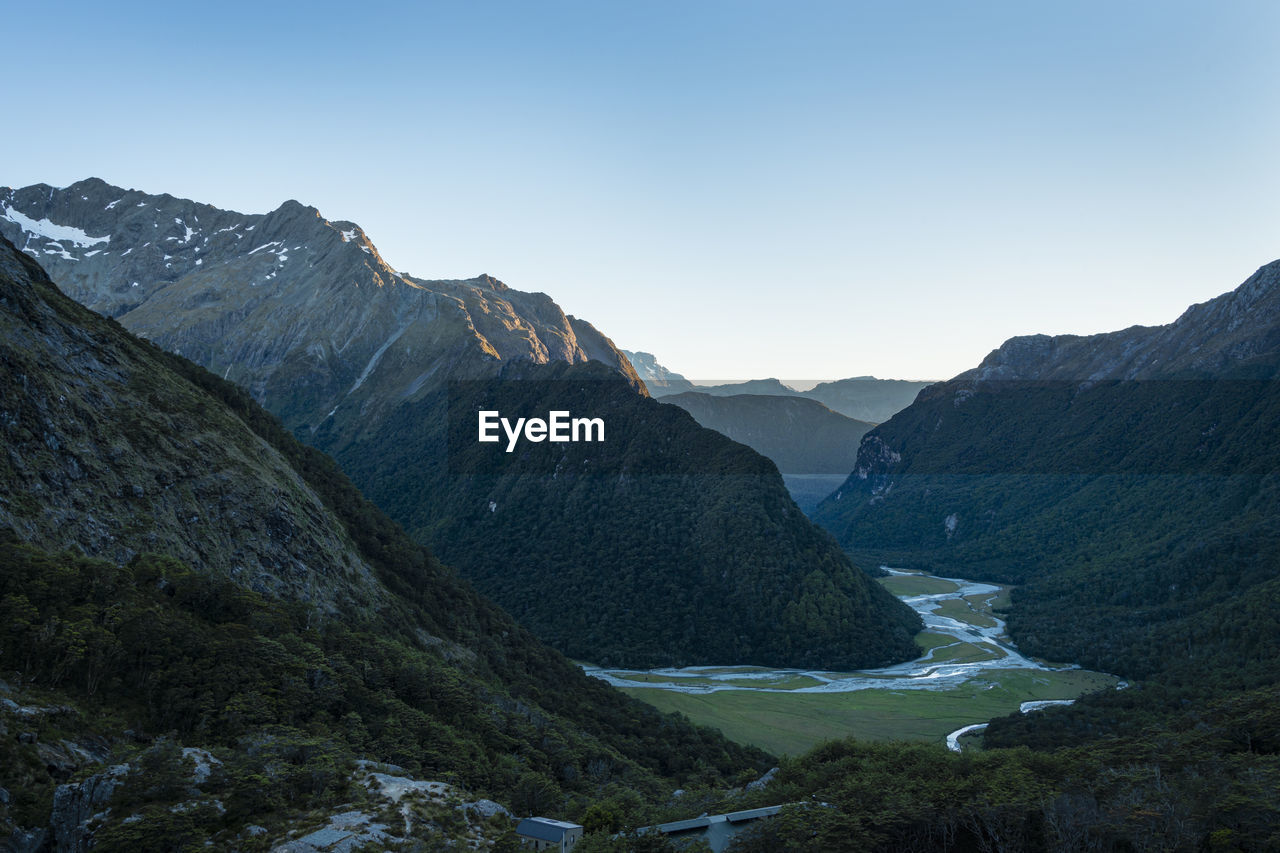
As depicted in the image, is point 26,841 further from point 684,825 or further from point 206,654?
point 684,825

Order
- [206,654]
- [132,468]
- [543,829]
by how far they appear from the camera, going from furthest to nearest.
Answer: [132,468] → [206,654] → [543,829]

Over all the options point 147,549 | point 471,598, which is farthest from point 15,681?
point 471,598

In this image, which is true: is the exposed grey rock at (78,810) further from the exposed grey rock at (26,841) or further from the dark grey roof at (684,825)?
the dark grey roof at (684,825)

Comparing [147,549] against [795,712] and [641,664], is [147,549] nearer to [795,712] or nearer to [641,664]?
[795,712]

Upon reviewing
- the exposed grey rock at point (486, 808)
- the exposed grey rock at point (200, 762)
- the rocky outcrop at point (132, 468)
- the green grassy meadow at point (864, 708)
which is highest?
the rocky outcrop at point (132, 468)

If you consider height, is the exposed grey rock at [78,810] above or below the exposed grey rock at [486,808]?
above

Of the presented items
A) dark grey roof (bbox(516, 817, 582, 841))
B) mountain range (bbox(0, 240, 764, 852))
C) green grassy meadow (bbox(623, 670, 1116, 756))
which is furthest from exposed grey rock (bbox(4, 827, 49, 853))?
green grassy meadow (bbox(623, 670, 1116, 756))

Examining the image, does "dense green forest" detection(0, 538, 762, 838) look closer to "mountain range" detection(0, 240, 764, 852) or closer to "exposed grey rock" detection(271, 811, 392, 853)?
"mountain range" detection(0, 240, 764, 852)

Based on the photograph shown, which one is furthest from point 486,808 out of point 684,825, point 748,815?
point 748,815

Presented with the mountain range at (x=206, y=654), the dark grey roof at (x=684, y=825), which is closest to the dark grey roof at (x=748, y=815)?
the dark grey roof at (x=684, y=825)
